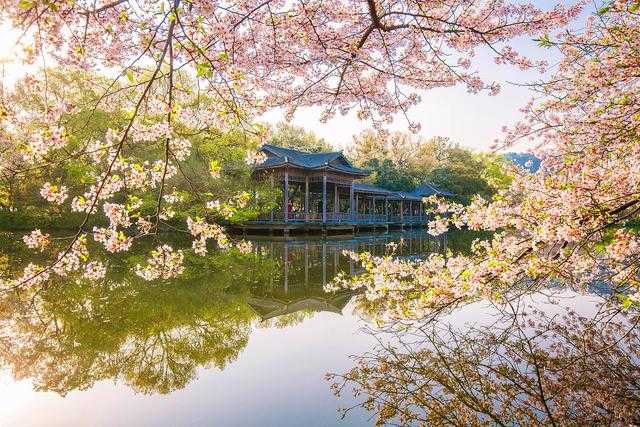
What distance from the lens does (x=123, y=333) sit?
18.9 feet

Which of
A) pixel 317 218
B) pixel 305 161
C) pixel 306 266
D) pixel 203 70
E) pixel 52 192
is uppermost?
pixel 305 161

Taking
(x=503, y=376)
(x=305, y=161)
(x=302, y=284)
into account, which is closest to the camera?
(x=503, y=376)

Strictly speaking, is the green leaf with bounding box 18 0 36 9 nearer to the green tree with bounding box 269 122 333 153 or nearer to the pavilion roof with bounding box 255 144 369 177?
the pavilion roof with bounding box 255 144 369 177

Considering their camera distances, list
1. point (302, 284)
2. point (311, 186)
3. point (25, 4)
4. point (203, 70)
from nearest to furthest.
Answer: point (25, 4)
point (203, 70)
point (302, 284)
point (311, 186)

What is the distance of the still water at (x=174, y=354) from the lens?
3.67 meters

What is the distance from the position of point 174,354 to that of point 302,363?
1.65m

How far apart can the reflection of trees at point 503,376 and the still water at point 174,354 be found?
0.41m

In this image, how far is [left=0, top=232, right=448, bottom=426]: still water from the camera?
12.0ft

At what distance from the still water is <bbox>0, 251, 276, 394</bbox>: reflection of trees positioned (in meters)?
0.02

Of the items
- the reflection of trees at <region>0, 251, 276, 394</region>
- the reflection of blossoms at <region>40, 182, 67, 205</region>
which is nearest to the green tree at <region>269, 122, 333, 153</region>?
the reflection of trees at <region>0, 251, 276, 394</region>

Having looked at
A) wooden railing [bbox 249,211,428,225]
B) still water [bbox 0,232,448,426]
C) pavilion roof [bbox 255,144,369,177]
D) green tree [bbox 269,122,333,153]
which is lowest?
still water [bbox 0,232,448,426]

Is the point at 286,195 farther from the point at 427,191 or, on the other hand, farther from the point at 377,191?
the point at 427,191

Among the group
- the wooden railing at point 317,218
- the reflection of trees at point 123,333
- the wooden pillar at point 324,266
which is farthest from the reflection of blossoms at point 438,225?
the wooden railing at point 317,218

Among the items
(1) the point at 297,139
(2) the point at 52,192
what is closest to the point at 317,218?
(2) the point at 52,192
